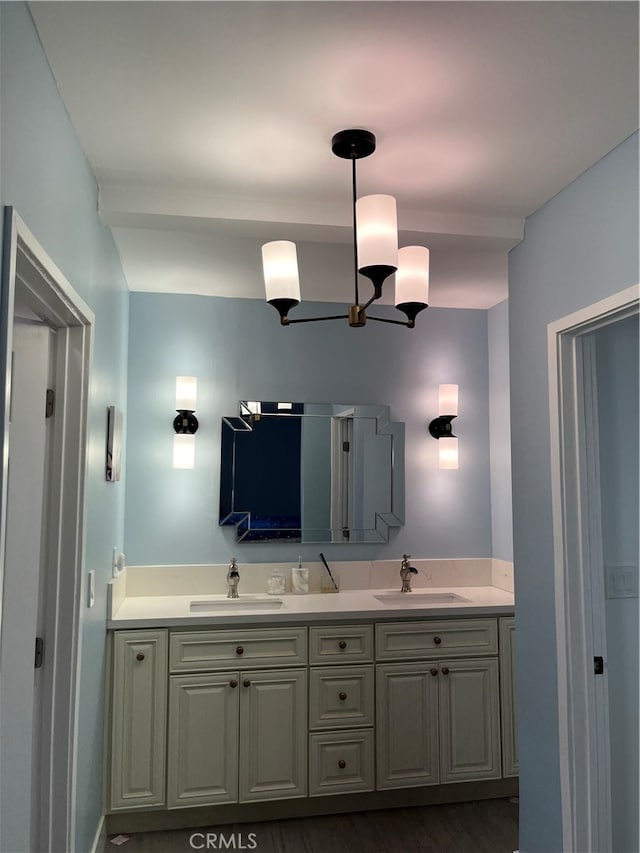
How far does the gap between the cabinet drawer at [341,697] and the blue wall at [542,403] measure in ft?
2.56

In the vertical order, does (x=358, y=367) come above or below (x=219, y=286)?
below

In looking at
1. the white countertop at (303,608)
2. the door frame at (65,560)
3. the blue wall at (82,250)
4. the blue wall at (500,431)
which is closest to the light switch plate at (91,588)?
the blue wall at (82,250)

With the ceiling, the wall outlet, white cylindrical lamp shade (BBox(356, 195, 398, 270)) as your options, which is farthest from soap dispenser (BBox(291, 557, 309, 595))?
white cylindrical lamp shade (BBox(356, 195, 398, 270))

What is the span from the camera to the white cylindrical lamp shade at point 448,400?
12.4ft

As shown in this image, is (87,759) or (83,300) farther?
(87,759)

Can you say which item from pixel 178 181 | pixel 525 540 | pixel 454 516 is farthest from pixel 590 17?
pixel 454 516

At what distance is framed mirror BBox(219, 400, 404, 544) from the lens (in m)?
3.61

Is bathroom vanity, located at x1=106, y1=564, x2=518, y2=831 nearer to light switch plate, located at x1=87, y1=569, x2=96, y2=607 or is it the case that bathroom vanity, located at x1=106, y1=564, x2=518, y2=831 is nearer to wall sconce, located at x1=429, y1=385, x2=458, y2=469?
light switch plate, located at x1=87, y1=569, x2=96, y2=607

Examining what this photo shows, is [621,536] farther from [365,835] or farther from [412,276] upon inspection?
[365,835]

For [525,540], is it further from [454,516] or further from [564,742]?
[454,516]

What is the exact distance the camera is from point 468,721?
317 cm

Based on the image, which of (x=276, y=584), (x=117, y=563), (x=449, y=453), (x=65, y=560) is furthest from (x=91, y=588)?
(x=449, y=453)

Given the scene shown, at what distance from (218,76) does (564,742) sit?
2295 mm

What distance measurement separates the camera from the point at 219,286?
3.50 metres
